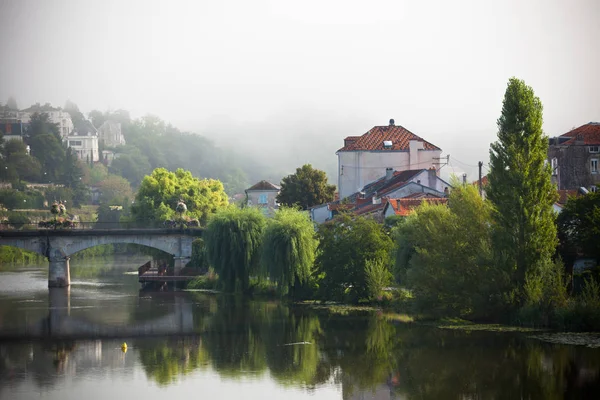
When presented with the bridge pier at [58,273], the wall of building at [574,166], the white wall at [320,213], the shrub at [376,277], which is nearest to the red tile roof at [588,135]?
the wall of building at [574,166]

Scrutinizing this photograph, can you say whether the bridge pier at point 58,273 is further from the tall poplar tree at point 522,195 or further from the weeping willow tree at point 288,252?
the tall poplar tree at point 522,195

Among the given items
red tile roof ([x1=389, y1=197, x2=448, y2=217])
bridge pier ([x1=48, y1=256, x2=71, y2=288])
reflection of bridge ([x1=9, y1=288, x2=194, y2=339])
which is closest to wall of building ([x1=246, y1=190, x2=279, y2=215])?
bridge pier ([x1=48, y1=256, x2=71, y2=288])

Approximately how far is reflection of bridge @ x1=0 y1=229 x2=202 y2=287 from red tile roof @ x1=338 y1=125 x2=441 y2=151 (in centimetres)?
2465

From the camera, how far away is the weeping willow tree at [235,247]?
74.6 m

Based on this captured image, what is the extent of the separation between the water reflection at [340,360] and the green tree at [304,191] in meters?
53.4

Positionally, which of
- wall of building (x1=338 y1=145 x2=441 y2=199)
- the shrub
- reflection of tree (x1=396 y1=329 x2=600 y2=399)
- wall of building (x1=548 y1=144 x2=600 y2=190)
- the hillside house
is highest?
wall of building (x1=338 y1=145 x2=441 y2=199)

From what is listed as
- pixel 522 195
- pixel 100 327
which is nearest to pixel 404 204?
pixel 522 195

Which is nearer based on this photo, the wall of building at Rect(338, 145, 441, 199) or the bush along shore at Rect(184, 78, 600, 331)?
the bush along shore at Rect(184, 78, 600, 331)

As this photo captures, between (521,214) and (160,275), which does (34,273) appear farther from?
(521,214)

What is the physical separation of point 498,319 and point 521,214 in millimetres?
5844

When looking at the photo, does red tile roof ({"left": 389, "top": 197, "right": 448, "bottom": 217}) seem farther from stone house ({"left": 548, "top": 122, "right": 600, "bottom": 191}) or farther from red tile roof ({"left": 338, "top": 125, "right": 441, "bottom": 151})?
red tile roof ({"left": 338, "top": 125, "right": 441, "bottom": 151})

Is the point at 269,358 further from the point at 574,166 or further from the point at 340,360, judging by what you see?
the point at 574,166

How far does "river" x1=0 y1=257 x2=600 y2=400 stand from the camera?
39250 mm

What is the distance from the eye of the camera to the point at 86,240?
3563 inches
